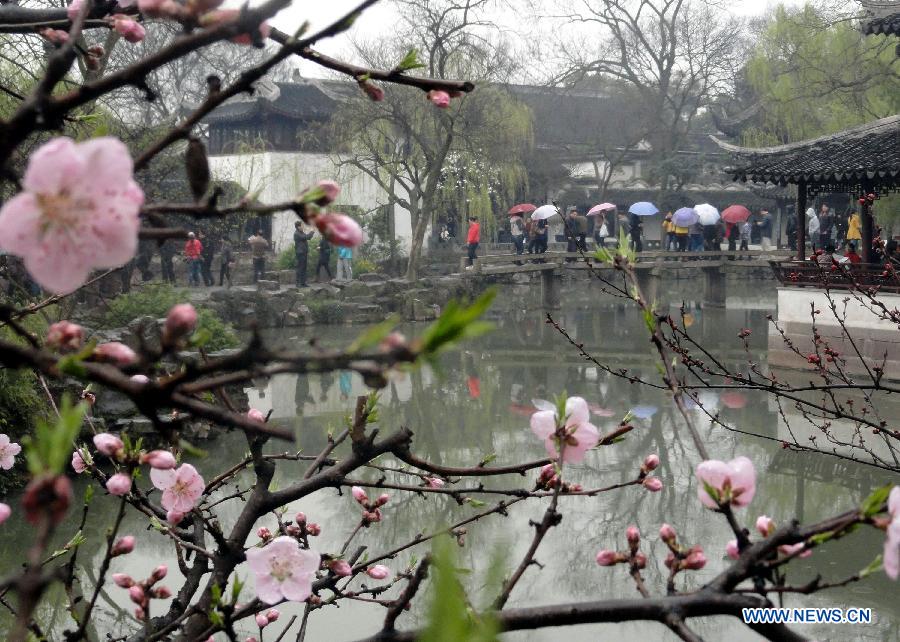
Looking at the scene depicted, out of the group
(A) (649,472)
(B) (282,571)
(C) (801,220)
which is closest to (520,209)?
(C) (801,220)

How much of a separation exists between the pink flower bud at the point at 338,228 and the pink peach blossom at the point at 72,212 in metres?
0.18

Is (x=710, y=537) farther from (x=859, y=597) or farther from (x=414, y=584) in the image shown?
(x=414, y=584)

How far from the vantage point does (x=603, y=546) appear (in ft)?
21.8

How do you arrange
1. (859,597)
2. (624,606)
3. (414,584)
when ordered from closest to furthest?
1. (624,606)
2. (414,584)
3. (859,597)

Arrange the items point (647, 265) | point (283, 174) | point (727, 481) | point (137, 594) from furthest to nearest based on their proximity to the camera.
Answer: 1. point (283, 174)
2. point (647, 265)
3. point (137, 594)
4. point (727, 481)

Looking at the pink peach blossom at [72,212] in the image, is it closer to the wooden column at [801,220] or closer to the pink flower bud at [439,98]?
the pink flower bud at [439,98]

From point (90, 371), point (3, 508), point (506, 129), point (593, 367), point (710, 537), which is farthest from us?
point (506, 129)

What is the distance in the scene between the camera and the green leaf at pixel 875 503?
0.97 metres

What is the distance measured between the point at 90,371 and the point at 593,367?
1376cm

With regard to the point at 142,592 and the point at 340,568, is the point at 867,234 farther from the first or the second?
the point at 142,592

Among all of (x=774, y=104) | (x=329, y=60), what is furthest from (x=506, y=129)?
(x=329, y=60)

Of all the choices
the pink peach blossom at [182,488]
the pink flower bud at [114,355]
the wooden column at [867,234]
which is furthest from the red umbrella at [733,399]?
the pink flower bud at [114,355]

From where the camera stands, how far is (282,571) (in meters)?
1.46

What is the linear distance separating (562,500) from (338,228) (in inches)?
249
